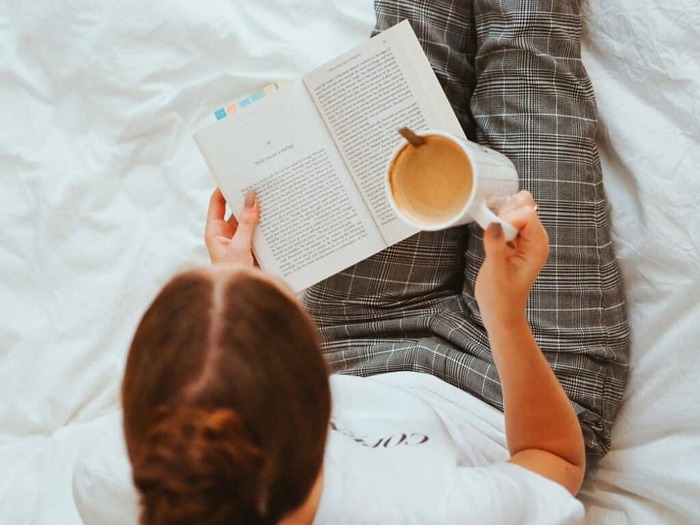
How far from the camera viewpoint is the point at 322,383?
1.74ft

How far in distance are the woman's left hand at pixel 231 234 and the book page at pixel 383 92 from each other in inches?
5.3

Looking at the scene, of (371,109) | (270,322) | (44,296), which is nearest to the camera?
(270,322)

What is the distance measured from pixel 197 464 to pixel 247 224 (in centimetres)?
41

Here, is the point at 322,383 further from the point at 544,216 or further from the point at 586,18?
the point at 586,18

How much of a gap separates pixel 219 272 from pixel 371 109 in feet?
1.17

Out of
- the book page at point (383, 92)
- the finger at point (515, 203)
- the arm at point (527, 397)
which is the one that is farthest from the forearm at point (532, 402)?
the book page at point (383, 92)

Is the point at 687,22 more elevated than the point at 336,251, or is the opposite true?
the point at 687,22

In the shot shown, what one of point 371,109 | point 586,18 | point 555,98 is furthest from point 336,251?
point 586,18

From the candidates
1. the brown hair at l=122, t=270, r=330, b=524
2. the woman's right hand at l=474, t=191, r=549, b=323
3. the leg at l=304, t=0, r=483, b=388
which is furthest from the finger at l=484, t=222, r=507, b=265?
the leg at l=304, t=0, r=483, b=388

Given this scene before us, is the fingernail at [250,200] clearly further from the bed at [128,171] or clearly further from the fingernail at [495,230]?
the fingernail at [495,230]

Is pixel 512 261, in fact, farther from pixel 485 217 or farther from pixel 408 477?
pixel 408 477

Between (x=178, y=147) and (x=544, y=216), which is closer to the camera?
(x=544, y=216)

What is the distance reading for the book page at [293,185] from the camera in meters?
0.84

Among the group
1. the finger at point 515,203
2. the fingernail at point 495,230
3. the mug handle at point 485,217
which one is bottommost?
the finger at point 515,203
